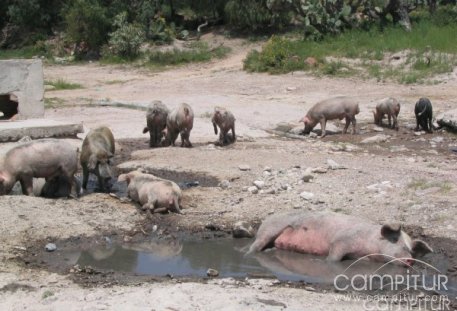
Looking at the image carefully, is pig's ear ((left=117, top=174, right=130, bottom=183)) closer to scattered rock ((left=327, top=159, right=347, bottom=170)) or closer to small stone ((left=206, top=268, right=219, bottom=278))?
scattered rock ((left=327, top=159, right=347, bottom=170))

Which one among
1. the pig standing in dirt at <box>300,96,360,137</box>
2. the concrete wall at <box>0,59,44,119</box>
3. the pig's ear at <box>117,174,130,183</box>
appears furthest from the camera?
the pig standing in dirt at <box>300,96,360,137</box>

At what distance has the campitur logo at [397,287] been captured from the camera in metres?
6.59

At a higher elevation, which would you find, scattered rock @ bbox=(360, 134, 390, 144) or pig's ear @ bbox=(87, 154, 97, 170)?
pig's ear @ bbox=(87, 154, 97, 170)

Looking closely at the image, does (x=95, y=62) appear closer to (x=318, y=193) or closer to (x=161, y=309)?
(x=318, y=193)

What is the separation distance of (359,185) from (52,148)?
13.1 feet

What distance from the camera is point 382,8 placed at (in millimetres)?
28062

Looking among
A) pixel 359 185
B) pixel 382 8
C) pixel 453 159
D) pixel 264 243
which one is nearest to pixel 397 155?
pixel 453 159

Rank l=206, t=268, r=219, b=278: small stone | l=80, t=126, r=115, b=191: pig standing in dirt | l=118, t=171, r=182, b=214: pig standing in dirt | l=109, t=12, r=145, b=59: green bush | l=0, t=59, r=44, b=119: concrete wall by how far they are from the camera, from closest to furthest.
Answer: l=206, t=268, r=219, b=278: small stone → l=118, t=171, r=182, b=214: pig standing in dirt → l=80, t=126, r=115, b=191: pig standing in dirt → l=0, t=59, r=44, b=119: concrete wall → l=109, t=12, r=145, b=59: green bush

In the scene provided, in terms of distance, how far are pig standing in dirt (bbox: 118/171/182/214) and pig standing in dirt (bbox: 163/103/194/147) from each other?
3764mm

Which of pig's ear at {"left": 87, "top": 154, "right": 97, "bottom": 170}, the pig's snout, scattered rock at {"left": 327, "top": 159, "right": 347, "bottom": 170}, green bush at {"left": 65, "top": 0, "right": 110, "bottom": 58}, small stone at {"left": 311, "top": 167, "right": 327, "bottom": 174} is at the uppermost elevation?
green bush at {"left": 65, "top": 0, "right": 110, "bottom": 58}

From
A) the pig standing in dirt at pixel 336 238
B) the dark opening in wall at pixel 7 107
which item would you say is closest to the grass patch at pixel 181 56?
the dark opening in wall at pixel 7 107

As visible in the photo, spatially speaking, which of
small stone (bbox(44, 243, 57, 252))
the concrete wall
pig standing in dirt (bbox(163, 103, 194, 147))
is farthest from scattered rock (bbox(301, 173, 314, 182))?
the concrete wall

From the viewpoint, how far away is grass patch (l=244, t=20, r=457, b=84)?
22.4m

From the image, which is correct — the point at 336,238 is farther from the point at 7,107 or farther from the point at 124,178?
the point at 7,107
